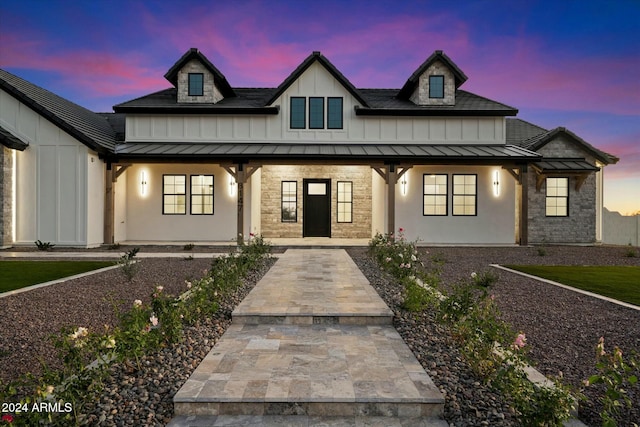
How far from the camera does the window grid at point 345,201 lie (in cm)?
1694

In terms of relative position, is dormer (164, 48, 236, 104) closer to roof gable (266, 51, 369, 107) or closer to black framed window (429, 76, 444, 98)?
roof gable (266, 51, 369, 107)

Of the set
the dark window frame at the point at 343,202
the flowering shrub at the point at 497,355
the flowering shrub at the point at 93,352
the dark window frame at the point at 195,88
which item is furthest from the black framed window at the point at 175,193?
the flowering shrub at the point at 497,355

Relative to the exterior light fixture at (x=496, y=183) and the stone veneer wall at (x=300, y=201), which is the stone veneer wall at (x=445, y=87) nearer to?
the exterior light fixture at (x=496, y=183)

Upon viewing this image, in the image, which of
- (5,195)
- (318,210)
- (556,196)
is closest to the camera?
(5,195)

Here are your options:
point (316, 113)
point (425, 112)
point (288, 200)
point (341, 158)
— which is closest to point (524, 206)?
point (425, 112)

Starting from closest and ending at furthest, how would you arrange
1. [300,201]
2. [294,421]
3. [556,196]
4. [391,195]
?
[294,421], [391,195], [556,196], [300,201]

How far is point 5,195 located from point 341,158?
1203cm

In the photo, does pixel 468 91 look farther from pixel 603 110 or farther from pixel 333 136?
pixel 603 110

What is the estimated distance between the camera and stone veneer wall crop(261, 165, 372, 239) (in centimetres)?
1681

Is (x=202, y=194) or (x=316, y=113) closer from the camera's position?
(x=202, y=194)

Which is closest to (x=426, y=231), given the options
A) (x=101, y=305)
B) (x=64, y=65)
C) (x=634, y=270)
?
(x=634, y=270)

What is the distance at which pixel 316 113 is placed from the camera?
51.1 feet

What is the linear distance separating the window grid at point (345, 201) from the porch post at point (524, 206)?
7.09 m

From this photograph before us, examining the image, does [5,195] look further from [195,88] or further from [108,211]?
[195,88]
